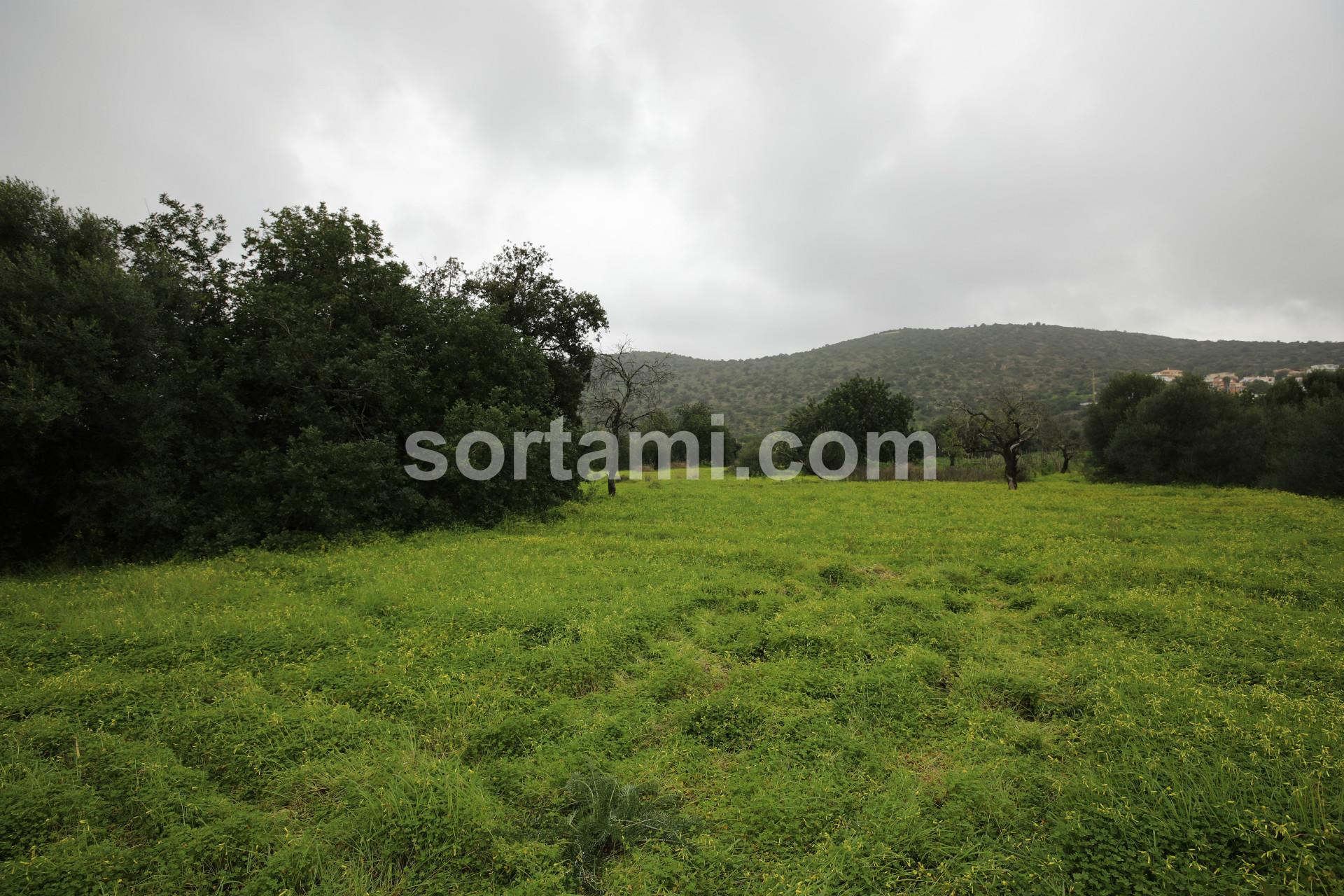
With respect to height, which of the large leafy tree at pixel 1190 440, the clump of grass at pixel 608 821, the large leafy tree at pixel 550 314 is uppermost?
the large leafy tree at pixel 550 314

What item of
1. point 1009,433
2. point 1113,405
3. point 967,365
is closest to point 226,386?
point 1009,433

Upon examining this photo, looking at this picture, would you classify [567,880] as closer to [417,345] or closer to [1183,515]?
[417,345]

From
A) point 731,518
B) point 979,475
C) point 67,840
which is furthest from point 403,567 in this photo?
point 979,475

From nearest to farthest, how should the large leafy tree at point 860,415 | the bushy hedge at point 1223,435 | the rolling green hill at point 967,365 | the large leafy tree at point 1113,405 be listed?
1. the bushy hedge at point 1223,435
2. the large leafy tree at point 1113,405
3. the large leafy tree at point 860,415
4. the rolling green hill at point 967,365

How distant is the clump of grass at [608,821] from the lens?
149 inches

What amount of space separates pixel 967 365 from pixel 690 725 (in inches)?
3368

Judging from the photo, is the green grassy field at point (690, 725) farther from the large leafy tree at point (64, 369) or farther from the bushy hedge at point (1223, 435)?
the bushy hedge at point (1223, 435)

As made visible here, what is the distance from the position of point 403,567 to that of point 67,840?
21.3 feet

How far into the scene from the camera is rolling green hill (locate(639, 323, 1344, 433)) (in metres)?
64.9

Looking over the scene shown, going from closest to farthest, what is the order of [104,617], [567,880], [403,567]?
[567,880] < [104,617] < [403,567]

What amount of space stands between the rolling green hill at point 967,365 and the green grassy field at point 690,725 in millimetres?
49338

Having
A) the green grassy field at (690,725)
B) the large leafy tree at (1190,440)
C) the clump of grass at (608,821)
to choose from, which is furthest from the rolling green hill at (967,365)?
the clump of grass at (608,821)

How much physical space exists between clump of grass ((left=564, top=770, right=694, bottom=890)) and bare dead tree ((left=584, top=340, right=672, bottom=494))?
18.0 metres

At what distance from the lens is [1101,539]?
1234 cm
